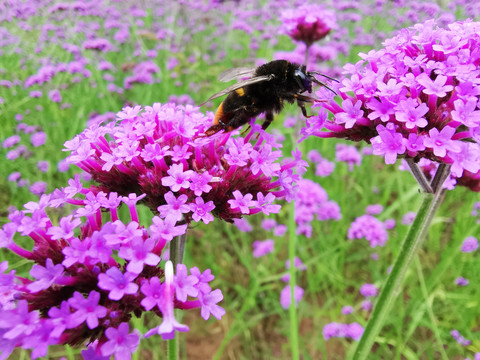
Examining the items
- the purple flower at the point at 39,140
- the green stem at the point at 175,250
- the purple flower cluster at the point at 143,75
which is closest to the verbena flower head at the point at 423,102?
the green stem at the point at 175,250

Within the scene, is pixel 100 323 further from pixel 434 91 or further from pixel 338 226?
pixel 338 226

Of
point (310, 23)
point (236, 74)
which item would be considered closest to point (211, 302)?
point (236, 74)

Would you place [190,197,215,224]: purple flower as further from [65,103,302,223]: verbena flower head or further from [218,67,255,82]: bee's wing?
[218,67,255,82]: bee's wing

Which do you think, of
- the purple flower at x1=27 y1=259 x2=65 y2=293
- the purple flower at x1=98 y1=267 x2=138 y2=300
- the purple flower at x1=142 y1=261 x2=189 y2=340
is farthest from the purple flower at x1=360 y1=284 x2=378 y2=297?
the purple flower at x1=27 y1=259 x2=65 y2=293

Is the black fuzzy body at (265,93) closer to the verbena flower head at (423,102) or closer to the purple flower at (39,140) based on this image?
the verbena flower head at (423,102)

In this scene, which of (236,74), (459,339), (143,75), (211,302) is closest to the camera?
(211,302)

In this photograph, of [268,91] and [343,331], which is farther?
[343,331]

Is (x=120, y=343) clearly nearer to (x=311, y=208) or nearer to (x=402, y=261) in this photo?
(x=402, y=261)
